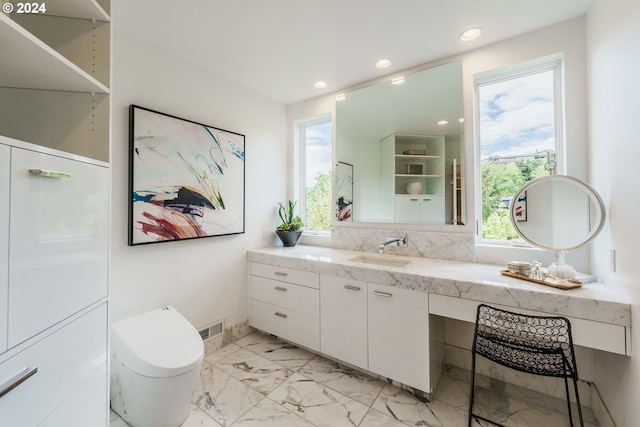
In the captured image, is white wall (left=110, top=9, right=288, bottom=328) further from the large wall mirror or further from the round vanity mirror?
the round vanity mirror

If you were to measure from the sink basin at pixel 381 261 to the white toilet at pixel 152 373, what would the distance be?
1.33 m

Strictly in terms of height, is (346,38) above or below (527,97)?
above

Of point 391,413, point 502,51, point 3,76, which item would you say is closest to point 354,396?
point 391,413

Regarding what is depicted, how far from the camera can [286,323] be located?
2.33 m

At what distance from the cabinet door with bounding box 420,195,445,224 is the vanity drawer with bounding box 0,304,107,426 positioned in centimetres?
222

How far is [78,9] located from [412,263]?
7.73 feet

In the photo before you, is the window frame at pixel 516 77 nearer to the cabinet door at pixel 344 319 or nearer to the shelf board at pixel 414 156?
the shelf board at pixel 414 156

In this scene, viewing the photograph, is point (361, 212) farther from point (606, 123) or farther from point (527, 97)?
point (606, 123)

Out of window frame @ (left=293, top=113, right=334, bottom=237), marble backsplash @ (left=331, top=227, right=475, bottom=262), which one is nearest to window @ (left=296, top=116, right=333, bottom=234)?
window frame @ (left=293, top=113, right=334, bottom=237)

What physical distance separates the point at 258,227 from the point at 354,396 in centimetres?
173

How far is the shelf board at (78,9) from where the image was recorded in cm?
109

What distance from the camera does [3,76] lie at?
1.05 metres

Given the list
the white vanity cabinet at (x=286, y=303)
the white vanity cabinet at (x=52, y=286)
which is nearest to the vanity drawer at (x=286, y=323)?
the white vanity cabinet at (x=286, y=303)

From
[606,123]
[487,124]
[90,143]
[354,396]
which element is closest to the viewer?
[90,143]
